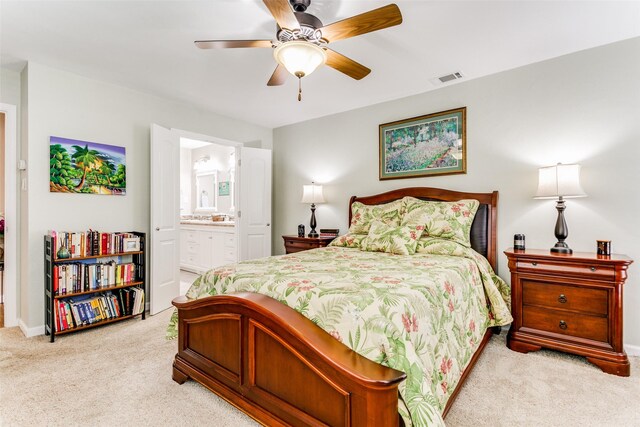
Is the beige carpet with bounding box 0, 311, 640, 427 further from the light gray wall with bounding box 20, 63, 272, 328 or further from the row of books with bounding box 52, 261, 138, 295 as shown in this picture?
the light gray wall with bounding box 20, 63, 272, 328

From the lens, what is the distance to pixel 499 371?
2250 millimetres

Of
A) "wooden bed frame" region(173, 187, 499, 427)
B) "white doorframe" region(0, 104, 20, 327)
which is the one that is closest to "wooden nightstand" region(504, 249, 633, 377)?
"wooden bed frame" region(173, 187, 499, 427)

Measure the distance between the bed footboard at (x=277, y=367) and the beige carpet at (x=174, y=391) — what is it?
0.18 meters

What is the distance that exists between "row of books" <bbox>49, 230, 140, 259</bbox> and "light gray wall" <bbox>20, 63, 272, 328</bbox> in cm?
23

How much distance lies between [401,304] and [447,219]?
74.2 inches

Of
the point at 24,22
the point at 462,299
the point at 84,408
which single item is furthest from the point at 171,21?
the point at 462,299

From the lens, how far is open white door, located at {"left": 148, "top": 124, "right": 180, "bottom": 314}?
3508 mm

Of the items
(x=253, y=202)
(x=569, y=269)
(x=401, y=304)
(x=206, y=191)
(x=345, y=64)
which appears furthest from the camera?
(x=206, y=191)

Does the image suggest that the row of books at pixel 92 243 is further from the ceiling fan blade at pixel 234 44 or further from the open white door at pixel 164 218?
the ceiling fan blade at pixel 234 44

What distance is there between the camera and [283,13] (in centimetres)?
170

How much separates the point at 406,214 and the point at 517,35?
69.1 inches

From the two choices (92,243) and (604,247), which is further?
(92,243)

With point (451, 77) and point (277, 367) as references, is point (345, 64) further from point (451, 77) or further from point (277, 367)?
point (277, 367)

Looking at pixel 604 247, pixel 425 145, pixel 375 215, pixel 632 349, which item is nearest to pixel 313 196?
pixel 375 215
